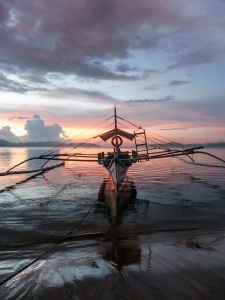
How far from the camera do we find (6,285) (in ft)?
15.7

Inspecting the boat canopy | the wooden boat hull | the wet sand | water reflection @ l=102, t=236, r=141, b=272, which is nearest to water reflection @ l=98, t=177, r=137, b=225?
the wet sand

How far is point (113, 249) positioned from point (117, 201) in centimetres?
688

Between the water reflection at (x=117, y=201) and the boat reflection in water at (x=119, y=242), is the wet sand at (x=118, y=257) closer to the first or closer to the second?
the boat reflection in water at (x=119, y=242)

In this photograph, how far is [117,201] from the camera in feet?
44.4

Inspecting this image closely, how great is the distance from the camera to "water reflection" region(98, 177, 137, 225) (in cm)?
1042

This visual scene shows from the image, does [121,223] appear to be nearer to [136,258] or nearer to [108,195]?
[136,258]

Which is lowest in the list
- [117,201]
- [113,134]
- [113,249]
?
[117,201]

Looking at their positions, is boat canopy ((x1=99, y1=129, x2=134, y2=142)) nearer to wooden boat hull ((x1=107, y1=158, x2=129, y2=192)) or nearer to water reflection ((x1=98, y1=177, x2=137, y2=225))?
water reflection ((x1=98, y1=177, x2=137, y2=225))

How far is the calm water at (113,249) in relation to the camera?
4.66m

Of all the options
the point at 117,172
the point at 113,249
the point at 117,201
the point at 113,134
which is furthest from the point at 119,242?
the point at 113,134

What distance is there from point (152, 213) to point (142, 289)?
6.21 metres

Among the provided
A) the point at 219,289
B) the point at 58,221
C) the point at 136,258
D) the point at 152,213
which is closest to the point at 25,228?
the point at 58,221

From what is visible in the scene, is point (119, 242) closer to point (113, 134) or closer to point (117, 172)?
point (117, 172)

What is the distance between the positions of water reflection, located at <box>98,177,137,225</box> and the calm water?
0.08 meters
